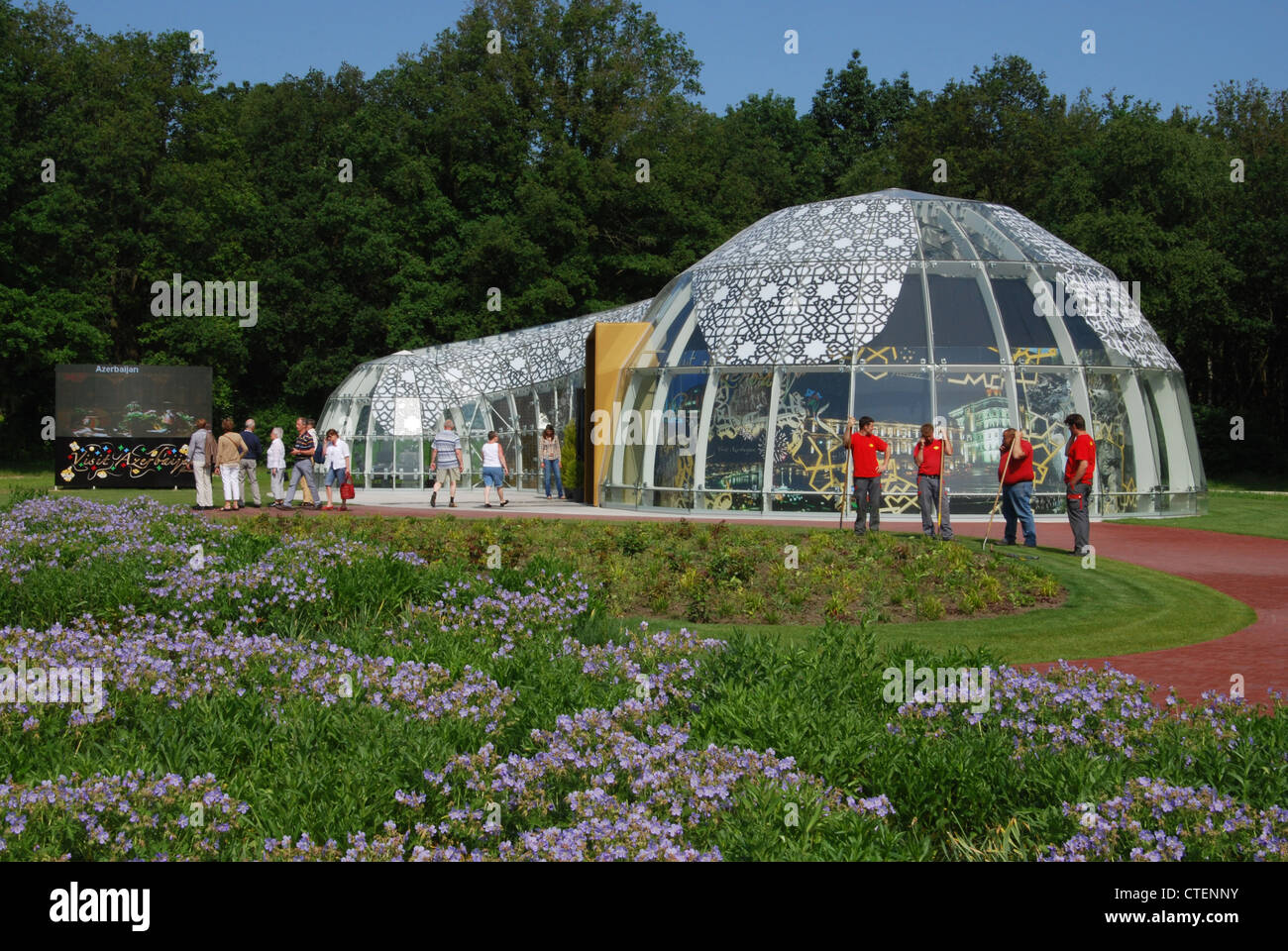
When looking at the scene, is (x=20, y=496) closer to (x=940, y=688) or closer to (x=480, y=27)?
(x=940, y=688)

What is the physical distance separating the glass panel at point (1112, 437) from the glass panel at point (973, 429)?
6.98 feet

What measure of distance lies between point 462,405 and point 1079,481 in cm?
2402

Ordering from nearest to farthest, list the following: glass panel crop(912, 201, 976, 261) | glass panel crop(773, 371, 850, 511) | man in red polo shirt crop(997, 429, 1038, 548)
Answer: man in red polo shirt crop(997, 429, 1038, 548) < glass panel crop(773, 371, 850, 511) < glass panel crop(912, 201, 976, 261)

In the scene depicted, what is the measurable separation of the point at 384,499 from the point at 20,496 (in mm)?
12179

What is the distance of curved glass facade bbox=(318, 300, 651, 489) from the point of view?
37.3m

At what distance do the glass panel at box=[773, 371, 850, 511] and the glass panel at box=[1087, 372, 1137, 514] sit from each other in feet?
16.1

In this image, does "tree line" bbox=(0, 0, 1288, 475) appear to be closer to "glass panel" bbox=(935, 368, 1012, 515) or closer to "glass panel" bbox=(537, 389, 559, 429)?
"glass panel" bbox=(537, 389, 559, 429)

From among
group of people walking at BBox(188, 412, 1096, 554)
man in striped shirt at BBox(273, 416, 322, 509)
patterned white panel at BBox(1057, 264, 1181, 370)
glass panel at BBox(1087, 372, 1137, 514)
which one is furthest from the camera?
man in striped shirt at BBox(273, 416, 322, 509)

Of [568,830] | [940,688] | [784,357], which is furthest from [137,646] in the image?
[784,357]

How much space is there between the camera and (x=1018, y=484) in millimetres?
17625
